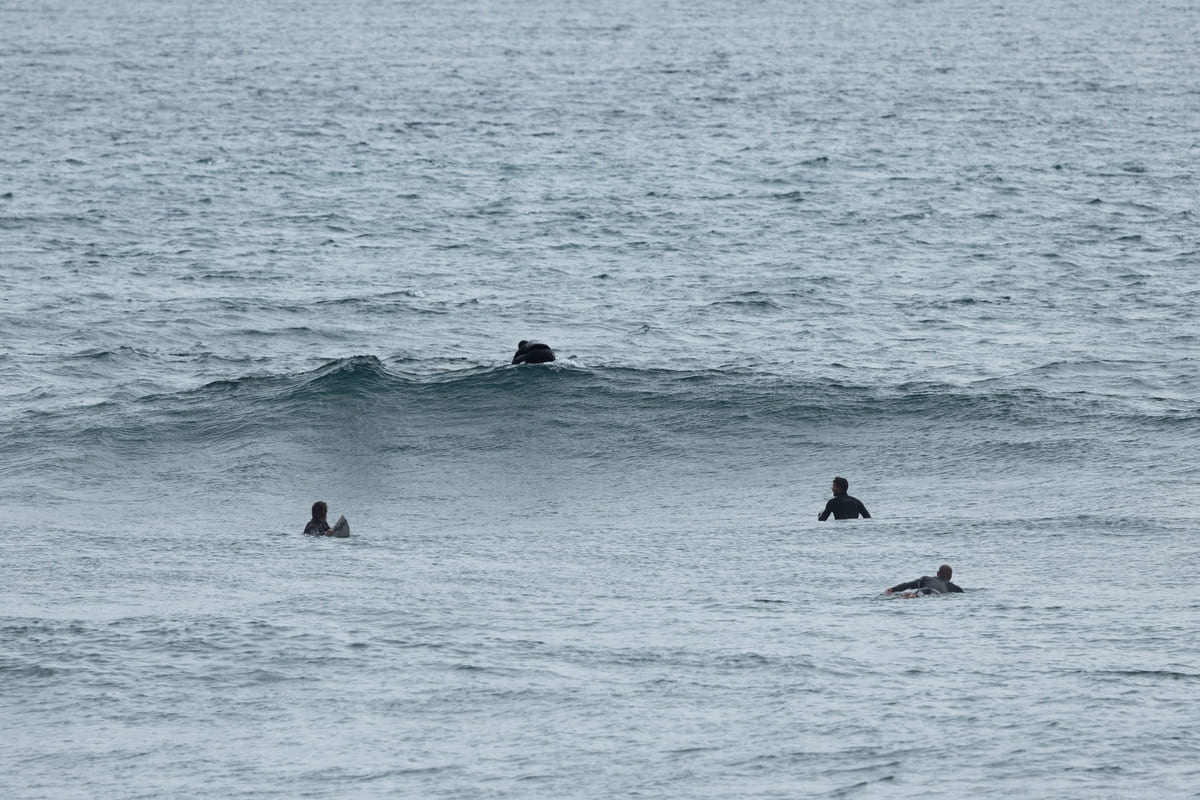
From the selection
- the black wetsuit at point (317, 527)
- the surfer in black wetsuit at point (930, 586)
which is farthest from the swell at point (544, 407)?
the surfer in black wetsuit at point (930, 586)

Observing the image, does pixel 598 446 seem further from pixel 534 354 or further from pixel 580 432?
pixel 534 354

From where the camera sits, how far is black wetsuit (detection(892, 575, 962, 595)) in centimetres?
1905

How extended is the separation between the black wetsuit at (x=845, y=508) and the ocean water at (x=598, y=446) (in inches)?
25.1

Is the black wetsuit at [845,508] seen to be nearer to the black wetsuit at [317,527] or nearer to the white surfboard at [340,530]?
the white surfboard at [340,530]

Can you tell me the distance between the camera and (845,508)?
23719 millimetres

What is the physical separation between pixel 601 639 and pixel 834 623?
2.64 meters

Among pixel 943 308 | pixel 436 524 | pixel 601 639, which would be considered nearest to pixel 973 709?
pixel 601 639

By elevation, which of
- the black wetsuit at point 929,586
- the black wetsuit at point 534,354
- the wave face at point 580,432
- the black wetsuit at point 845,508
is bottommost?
the black wetsuit at point 929,586

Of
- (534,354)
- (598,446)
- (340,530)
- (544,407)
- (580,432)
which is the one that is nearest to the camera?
(340,530)

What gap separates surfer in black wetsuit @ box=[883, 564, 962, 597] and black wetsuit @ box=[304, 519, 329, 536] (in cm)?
834

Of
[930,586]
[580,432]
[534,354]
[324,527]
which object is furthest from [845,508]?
[534,354]

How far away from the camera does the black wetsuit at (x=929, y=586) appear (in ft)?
62.5

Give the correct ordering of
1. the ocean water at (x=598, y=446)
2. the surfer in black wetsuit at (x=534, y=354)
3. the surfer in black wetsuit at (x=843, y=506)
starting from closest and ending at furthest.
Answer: the ocean water at (x=598, y=446) < the surfer in black wetsuit at (x=843, y=506) < the surfer in black wetsuit at (x=534, y=354)

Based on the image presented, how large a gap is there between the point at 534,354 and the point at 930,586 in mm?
15795
